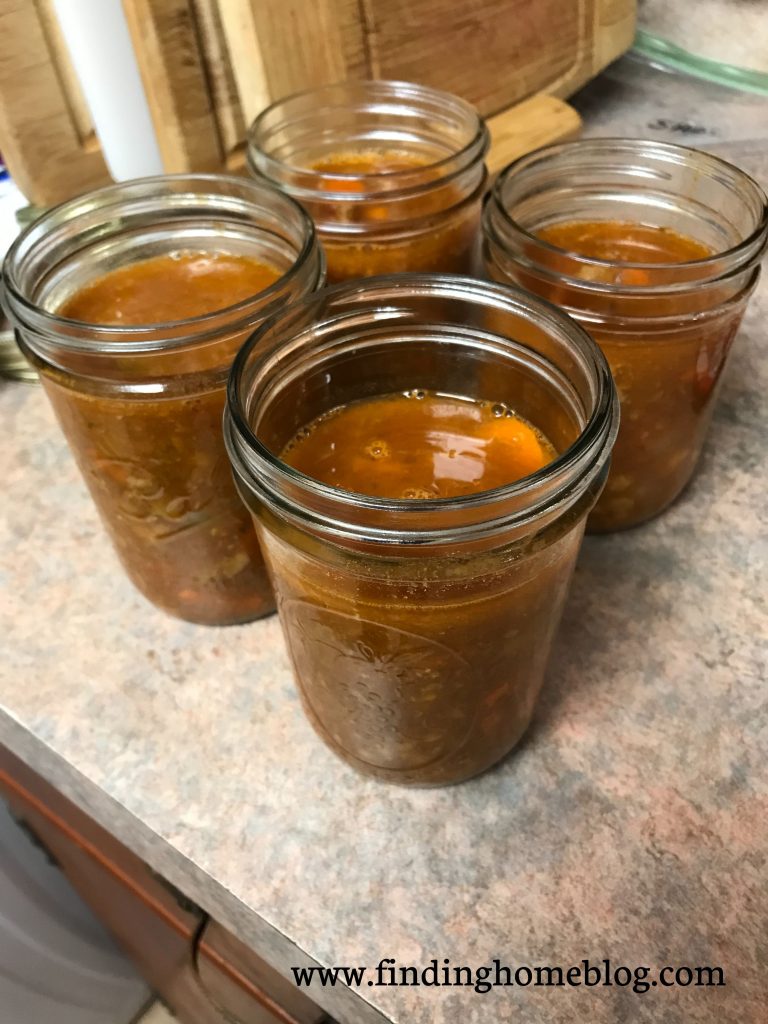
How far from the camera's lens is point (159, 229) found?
64cm

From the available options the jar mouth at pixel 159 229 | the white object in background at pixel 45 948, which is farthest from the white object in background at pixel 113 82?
the white object in background at pixel 45 948

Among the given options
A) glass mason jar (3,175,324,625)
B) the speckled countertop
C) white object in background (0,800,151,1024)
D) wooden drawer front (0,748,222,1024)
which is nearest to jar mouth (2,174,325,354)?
glass mason jar (3,175,324,625)

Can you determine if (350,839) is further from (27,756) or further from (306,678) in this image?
(27,756)

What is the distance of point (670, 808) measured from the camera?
21.5 inches

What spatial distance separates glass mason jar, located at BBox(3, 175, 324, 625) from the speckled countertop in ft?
0.25

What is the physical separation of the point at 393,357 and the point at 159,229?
0.22 metres

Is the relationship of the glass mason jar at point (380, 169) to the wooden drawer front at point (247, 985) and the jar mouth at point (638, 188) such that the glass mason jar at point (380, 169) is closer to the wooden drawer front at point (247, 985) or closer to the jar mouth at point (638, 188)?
the jar mouth at point (638, 188)

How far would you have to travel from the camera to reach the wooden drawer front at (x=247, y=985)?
0.61 metres

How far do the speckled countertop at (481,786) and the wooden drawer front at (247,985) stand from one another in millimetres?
85

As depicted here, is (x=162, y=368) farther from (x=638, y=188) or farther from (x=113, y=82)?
(x=638, y=188)

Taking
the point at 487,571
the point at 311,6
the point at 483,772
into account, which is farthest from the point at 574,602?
the point at 311,6

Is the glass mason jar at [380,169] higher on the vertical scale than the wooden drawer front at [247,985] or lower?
higher

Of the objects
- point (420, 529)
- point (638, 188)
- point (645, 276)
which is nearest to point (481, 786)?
point (420, 529)

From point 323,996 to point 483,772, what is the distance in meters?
0.17
